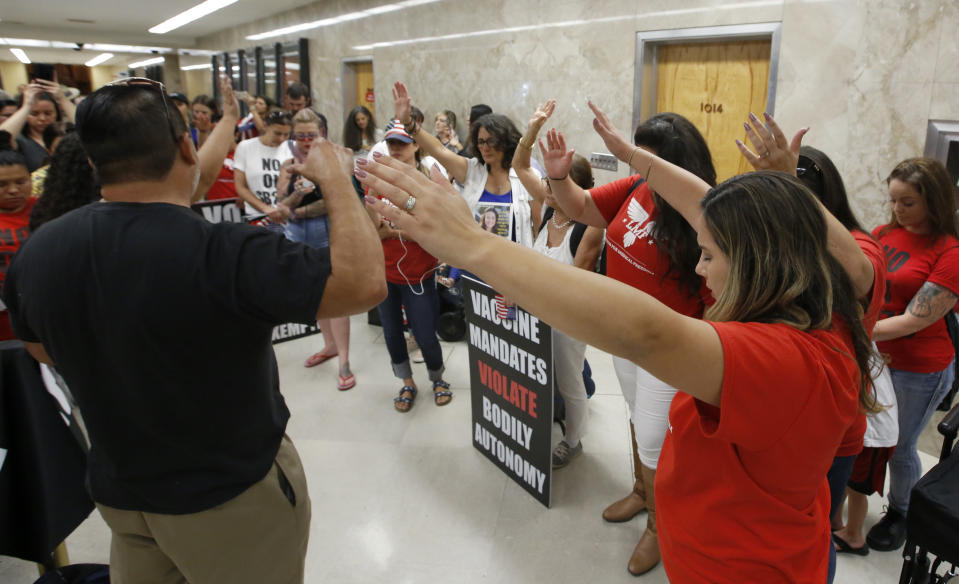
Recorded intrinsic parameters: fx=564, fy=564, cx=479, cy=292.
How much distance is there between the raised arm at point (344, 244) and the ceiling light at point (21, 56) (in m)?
21.0

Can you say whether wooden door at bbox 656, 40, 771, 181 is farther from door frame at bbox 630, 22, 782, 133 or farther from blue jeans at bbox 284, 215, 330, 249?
blue jeans at bbox 284, 215, 330, 249

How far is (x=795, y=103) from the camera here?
3859 millimetres

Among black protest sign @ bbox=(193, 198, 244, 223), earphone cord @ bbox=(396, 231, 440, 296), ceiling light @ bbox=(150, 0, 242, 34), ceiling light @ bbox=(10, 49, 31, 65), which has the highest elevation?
ceiling light @ bbox=(10, 49, 31, 65)

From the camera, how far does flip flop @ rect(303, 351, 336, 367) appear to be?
4145 mm

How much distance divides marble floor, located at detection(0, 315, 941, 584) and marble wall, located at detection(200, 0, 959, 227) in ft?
6.28

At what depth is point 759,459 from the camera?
952 mm

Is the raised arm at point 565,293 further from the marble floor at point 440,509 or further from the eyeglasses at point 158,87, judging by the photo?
the marble floor at point 440,509

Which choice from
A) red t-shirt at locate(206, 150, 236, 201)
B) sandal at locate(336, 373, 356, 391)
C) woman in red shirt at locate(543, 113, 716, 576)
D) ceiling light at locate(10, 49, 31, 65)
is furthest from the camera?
ceiling light at locate(10, 49, 31, 65)

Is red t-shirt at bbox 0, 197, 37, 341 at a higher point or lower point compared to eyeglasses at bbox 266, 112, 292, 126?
lower

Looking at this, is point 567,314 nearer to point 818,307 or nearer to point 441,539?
point 818,307

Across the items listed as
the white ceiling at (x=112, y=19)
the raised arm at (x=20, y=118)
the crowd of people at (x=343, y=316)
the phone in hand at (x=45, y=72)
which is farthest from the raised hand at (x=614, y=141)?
the white ceiling at (x=112, y=19)

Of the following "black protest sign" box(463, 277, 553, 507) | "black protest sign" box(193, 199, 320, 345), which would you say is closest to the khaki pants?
"black protest sign" box(463, 277, 553, 507)

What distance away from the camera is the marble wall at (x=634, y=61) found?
328cm

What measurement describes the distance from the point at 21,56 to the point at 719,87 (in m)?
20.9
